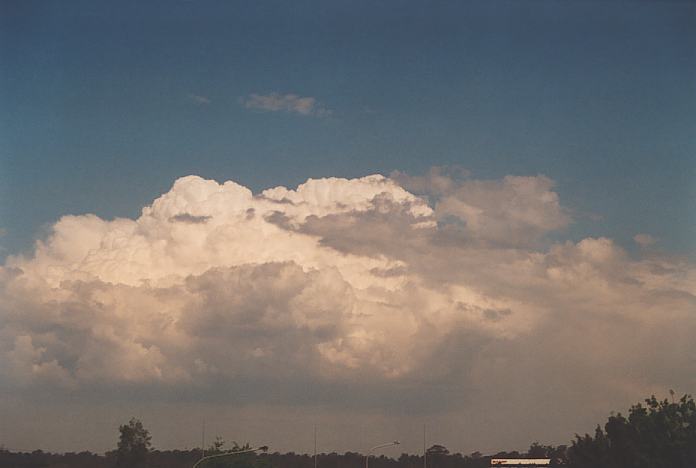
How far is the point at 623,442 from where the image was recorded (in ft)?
439

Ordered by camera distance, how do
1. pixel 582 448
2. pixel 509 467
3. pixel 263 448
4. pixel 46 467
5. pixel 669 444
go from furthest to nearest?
pixel 46 467 < pixel 509 467 < pixel 582 448 < pixel 669 444 < pixel 263 448

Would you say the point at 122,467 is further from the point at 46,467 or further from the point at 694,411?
the point at 694,411

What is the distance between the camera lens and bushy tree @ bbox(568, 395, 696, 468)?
124 meters

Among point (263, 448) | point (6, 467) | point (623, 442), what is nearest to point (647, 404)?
point (623, 442)

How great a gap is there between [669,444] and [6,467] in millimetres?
120799

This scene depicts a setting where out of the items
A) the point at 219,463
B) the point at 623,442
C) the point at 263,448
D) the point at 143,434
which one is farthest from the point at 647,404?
the point at 143,434

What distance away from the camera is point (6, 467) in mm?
177875

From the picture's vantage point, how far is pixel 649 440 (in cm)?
12925

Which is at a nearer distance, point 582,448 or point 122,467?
point 582,448

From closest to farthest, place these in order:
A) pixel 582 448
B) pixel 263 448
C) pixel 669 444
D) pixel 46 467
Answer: pixel 263 448 < pixel 669 444 < pixel 582 448 < pixel 46 467

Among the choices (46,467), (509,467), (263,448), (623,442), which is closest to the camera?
(263,448)

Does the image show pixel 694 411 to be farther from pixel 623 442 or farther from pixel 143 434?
pixel 143 434

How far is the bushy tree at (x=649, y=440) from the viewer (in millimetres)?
Answer: 124000

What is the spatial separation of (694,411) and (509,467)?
50372mm
